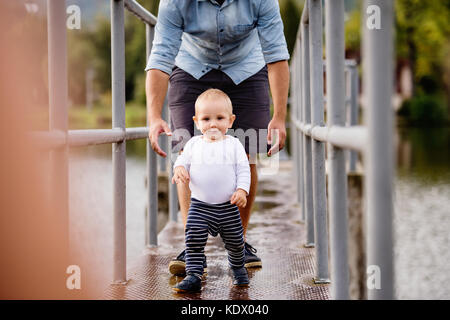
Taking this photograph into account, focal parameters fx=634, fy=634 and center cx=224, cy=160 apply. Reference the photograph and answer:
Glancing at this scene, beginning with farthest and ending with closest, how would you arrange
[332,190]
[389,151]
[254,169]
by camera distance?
1. [254,169]
2. [332,190]
3. [389,151]

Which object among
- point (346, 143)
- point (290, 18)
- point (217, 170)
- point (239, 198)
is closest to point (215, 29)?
point (217, 170)

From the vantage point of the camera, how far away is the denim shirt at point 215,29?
7.75 ft

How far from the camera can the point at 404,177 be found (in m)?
13.3

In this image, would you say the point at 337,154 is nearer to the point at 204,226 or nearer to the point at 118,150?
the point at 204,226

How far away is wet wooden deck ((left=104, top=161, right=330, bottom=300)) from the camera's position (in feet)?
7.14

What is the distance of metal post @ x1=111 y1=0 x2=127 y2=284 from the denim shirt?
0.13m

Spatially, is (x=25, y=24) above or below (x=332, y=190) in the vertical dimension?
above

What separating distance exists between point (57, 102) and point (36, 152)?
0.29m

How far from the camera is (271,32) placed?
2408 mm

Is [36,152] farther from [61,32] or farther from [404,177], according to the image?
[404,177]

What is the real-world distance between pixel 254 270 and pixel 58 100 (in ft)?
3.87

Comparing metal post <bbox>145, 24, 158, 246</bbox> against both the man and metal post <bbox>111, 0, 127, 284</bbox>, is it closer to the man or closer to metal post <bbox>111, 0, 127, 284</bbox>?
the man

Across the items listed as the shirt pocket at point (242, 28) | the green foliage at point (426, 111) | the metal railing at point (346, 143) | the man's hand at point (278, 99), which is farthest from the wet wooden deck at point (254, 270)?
the green foliage at point (426, 111)

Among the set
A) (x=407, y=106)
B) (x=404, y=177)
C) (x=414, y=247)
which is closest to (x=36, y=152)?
(x=414, y=247)
